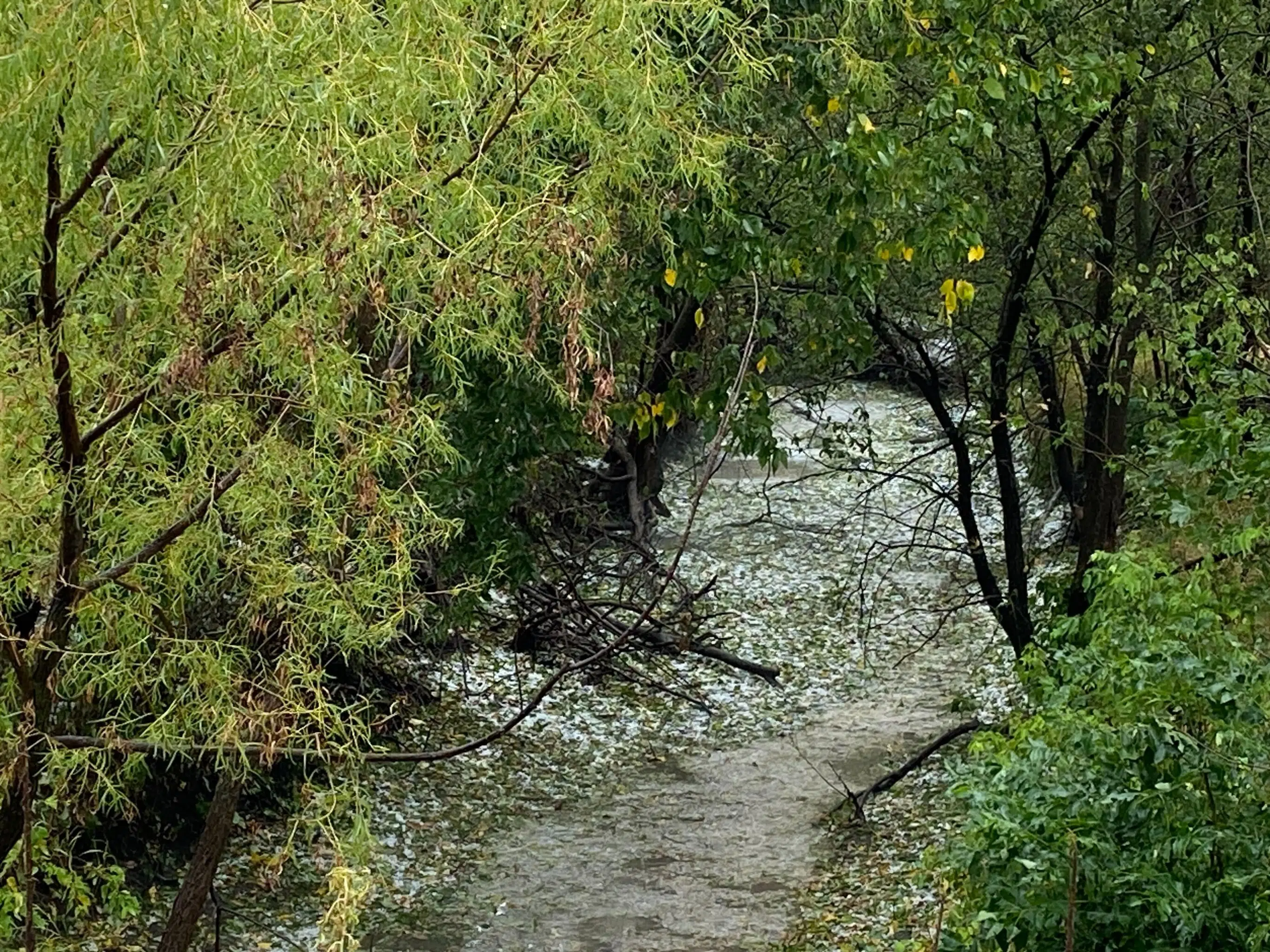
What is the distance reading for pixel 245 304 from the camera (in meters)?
5.13

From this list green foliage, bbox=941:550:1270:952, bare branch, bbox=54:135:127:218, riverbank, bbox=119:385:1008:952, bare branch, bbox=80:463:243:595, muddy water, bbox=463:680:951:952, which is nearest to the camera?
bare branch, bbox=54:135:127:218

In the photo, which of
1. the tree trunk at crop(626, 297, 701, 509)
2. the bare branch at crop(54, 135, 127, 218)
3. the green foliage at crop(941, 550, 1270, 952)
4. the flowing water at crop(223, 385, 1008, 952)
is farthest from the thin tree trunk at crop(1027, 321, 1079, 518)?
the bare branch at crop(54, 135, 127, 218)

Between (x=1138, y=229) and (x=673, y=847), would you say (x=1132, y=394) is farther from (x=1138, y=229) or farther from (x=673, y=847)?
(x=673, y=847)

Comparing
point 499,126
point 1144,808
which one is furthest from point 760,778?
point 499,126

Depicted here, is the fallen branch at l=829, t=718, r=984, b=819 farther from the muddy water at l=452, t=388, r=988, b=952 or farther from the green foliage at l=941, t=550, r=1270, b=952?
the green foliage at l=941, t=550, r=1270, b=952

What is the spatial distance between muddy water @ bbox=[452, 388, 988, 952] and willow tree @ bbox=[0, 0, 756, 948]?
386cm

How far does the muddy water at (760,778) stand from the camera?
1019 cm

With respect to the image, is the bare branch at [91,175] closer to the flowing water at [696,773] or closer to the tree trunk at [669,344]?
the tree trunk at [669,344]

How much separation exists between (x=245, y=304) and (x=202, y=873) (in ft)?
11.3

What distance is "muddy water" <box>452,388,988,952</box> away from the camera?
33.4ft

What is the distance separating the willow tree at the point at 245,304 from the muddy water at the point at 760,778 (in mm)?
3861

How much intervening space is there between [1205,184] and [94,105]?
1001cm

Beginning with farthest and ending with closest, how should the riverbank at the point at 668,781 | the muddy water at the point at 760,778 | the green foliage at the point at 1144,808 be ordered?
the muddy water at the point at 760,778 < the riverbank at the point at 668,781 < the green foliage at the point at 1144,808

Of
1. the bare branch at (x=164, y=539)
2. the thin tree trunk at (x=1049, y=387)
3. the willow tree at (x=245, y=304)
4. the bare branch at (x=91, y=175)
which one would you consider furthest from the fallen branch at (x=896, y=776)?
the bare branch at (x=91, y=175)
